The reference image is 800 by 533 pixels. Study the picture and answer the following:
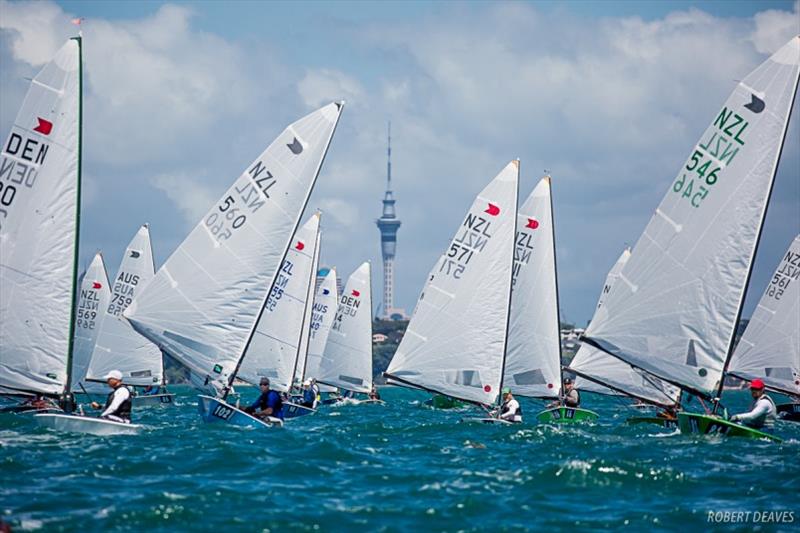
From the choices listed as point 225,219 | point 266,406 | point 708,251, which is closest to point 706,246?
point 708,251

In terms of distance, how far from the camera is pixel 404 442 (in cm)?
2384

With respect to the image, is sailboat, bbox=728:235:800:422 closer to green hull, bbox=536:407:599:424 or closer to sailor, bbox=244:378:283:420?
green hull, bbox=536:407:599:424

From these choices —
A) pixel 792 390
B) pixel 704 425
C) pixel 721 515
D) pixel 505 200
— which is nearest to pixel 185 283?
pixel 505 200

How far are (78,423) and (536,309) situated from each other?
17.2 metres

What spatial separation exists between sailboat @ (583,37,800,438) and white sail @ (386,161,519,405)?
5940mm

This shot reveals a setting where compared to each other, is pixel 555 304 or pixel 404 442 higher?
pixel 555 304

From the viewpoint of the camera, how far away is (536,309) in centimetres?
3391

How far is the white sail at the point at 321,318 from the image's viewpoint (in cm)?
5056

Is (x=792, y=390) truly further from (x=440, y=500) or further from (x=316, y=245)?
(x=440, y=500)

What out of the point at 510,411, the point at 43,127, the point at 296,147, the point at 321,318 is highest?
the point at 296,147

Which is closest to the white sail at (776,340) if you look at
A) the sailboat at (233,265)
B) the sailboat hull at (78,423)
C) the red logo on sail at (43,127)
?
the sailboat at (233,265)

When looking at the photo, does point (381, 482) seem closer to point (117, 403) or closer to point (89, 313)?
point (117, 403)

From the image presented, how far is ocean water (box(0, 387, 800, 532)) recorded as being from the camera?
46.6 feet

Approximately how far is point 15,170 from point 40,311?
2.96 m
